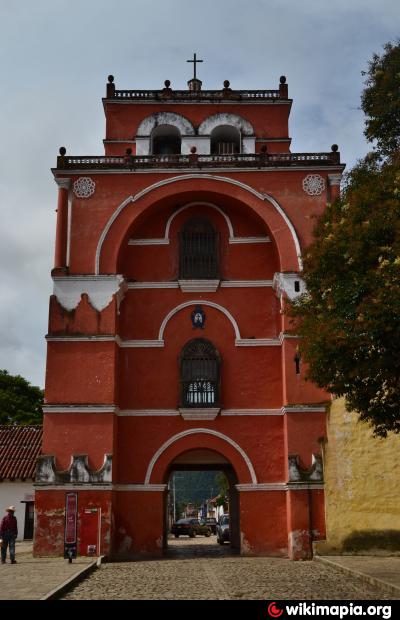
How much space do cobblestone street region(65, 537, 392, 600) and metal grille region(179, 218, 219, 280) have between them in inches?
304

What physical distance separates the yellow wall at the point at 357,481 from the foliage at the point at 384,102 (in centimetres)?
688

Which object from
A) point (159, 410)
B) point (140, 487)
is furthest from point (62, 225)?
point (140, 487)

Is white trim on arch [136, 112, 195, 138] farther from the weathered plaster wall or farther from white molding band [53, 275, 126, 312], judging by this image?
the weathered plaster wall

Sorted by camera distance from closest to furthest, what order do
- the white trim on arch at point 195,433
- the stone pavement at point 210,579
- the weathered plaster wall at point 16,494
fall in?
the stone pavement at point 210,579 < the white trim on arch at point 195,433 < the weathered plaster wall at point 16,494

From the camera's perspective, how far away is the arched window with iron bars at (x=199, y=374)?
20109mm

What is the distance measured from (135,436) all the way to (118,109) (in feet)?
34.3

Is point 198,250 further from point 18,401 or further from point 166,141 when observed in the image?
point 18,401

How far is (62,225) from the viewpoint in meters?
20.5

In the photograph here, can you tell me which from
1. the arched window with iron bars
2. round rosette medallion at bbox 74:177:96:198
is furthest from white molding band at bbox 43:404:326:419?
round rosette medallion at bbox 74:177:96:198

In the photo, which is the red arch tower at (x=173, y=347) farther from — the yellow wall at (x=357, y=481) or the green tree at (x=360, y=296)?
the green tree at (x=360, y=296)

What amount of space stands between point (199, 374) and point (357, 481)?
16.9 feet

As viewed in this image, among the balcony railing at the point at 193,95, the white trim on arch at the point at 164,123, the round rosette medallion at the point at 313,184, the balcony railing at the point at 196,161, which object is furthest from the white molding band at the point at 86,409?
the balcony railing at the point at 193,95

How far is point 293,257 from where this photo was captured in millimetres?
20297
